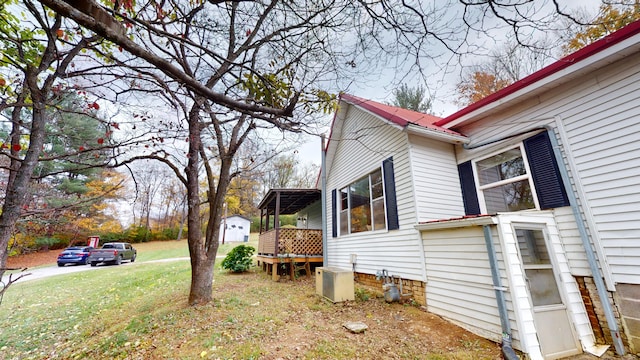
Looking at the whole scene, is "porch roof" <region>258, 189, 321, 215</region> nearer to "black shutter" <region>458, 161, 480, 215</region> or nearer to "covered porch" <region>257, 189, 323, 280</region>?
"covered porch" <region>257, 189, 323, 280</region>

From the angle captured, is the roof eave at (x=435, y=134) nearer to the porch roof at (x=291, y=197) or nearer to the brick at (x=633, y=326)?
the brick at (x=633, y=326)

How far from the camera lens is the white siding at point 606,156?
337 cm

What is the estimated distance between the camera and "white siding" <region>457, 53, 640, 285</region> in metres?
3.37

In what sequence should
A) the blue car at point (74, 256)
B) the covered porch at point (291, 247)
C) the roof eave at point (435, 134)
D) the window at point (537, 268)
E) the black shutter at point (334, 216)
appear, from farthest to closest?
1. the blue car at point (74, 256)
2. the covered porch at point (291, 247)
3. the black shutter at point (334, 216)
4. the roof eave at point (435, 134)
5. the window at point (537, 268)

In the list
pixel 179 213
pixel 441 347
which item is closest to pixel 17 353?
pixel 441 347

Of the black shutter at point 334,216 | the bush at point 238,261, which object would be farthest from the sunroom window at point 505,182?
the bush at point 238,261

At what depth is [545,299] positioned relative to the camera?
138 inches

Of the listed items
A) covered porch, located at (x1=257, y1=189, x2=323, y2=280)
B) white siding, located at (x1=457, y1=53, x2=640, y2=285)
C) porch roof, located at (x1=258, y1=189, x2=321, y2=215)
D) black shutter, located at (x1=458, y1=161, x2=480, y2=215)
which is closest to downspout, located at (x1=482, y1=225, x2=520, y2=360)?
white siding, located at (x1=457, y1=53, x2=640, y2=285)

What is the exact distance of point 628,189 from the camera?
3.39m

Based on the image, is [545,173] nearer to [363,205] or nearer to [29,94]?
[363,205]

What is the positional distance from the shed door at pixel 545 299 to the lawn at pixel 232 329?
0.66 meters

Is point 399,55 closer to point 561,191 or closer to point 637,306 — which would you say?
point 561,191

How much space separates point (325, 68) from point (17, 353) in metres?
7.21

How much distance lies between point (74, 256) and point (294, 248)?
17068 millimetres
